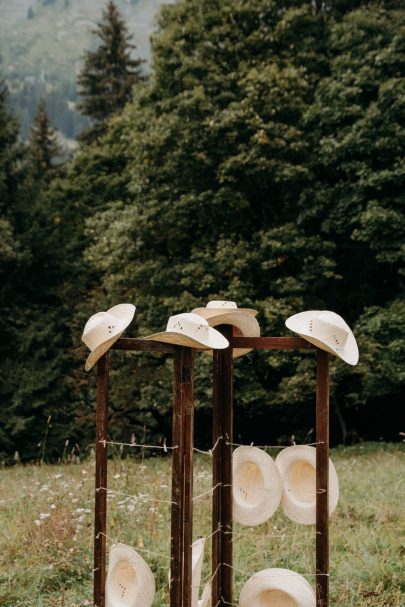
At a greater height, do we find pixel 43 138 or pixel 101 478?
pixel 43 138

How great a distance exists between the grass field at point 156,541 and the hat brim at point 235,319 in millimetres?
1315

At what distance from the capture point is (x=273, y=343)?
4656 mm

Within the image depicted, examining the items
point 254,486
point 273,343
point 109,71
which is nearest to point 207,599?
point 254,486

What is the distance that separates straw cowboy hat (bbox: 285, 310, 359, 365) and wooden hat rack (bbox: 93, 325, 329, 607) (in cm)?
11

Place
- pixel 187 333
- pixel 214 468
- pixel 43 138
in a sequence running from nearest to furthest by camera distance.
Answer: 1. pixel 187 333
2. pixel 214 468
3. pixel 43 138

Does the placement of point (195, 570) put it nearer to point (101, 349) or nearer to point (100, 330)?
point (101, 349)

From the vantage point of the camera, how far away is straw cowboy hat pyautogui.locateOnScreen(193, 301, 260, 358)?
16.0ft

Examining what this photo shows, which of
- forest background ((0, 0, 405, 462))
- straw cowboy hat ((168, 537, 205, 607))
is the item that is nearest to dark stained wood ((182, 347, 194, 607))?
straw cowboy hat ((168, 537, 205, 607))

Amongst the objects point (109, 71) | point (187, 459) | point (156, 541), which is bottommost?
point (156, 541)

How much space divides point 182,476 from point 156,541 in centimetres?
267

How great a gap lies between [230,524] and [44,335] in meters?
17.4

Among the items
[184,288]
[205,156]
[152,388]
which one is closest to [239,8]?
[205,156]

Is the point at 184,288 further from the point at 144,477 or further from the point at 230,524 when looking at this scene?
the point at 230,524

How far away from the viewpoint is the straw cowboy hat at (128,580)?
4598 mm
